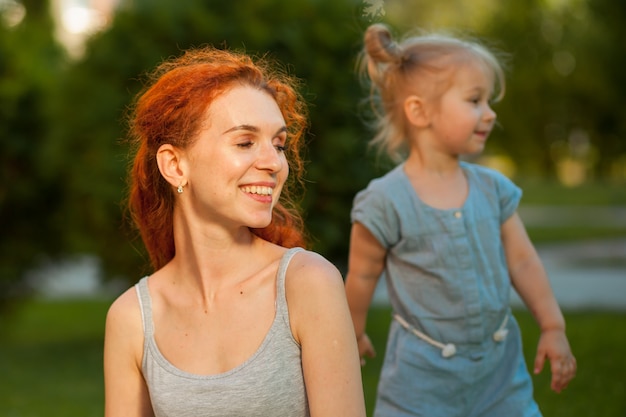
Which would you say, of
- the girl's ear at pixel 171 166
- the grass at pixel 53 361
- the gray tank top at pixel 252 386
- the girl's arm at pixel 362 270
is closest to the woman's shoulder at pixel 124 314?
the gray tank top at pixel 252 386

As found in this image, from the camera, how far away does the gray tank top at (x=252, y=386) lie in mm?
2420

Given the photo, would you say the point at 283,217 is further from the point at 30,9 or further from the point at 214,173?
the point at 30,9

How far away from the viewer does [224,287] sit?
8.55 ft

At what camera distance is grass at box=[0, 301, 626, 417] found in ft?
20.8

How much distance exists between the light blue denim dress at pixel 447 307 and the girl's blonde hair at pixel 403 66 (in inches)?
14.6

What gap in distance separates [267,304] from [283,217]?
44cm

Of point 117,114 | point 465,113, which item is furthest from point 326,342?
point 117,114

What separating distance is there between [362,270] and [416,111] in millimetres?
635

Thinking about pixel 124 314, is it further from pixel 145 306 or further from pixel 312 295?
pixel 312 295

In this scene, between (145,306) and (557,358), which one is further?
(557,358)

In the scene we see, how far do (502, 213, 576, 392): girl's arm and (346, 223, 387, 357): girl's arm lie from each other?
443 mm

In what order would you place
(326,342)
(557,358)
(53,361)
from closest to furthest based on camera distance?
(326,342) → (557,358) → (53,361)

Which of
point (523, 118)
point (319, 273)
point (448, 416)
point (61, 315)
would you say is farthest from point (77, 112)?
point (523, 118)

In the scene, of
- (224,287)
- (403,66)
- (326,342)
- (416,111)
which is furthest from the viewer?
(403,66)
